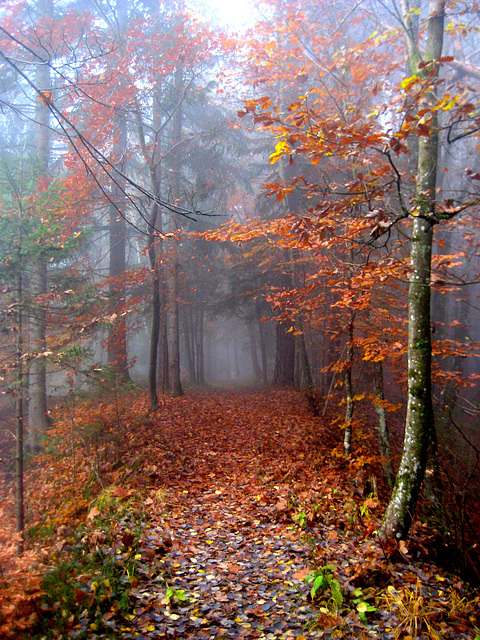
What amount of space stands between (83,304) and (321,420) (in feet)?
21.7

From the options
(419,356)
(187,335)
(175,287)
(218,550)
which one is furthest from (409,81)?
(187,335)

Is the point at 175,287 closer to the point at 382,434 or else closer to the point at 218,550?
the point at 382,434

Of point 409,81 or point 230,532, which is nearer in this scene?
point 409,81

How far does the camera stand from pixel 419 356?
4465 millimetres

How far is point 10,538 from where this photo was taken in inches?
258

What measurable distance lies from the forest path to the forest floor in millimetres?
20

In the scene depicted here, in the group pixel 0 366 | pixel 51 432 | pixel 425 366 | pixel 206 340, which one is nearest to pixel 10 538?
pixel 0 366

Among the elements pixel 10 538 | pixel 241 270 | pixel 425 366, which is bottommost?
pixel 10 538

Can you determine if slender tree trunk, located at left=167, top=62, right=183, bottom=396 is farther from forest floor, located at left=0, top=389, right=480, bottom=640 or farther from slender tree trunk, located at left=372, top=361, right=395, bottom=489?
slender tree trunk, located at left=372, top=361, right=395, bottom=489

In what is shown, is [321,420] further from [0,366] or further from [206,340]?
[206,340]

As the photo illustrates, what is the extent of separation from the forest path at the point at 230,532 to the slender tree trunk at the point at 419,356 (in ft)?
4.31

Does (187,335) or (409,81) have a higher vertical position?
(409,81)

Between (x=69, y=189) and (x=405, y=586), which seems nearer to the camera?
(x=405, y=586)

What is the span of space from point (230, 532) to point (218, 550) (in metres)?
0.51
